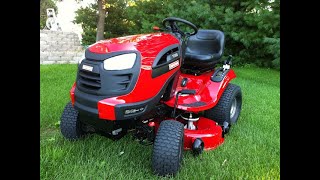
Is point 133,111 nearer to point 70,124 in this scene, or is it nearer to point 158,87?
point 158,87

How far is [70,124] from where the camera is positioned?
2852mm

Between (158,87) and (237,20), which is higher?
(237,20)

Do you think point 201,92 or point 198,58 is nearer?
point 201,92

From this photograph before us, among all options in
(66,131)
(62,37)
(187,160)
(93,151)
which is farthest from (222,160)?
(62,37)

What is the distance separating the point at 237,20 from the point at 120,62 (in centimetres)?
739

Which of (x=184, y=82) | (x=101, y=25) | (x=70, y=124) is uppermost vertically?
(x=101, y=25)

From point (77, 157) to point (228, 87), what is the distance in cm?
181

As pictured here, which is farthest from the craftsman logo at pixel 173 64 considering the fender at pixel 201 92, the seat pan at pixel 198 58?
the seat pan at pixel 198 58

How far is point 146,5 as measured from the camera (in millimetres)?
12133

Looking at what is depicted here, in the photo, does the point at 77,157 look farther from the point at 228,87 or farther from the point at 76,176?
the point at 228,87

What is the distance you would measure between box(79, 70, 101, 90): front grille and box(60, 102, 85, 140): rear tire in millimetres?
561

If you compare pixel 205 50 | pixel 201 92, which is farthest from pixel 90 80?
pixel 205 50

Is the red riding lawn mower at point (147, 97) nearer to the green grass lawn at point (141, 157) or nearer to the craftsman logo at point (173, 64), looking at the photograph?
the craftsman logo at point (173, 64)
